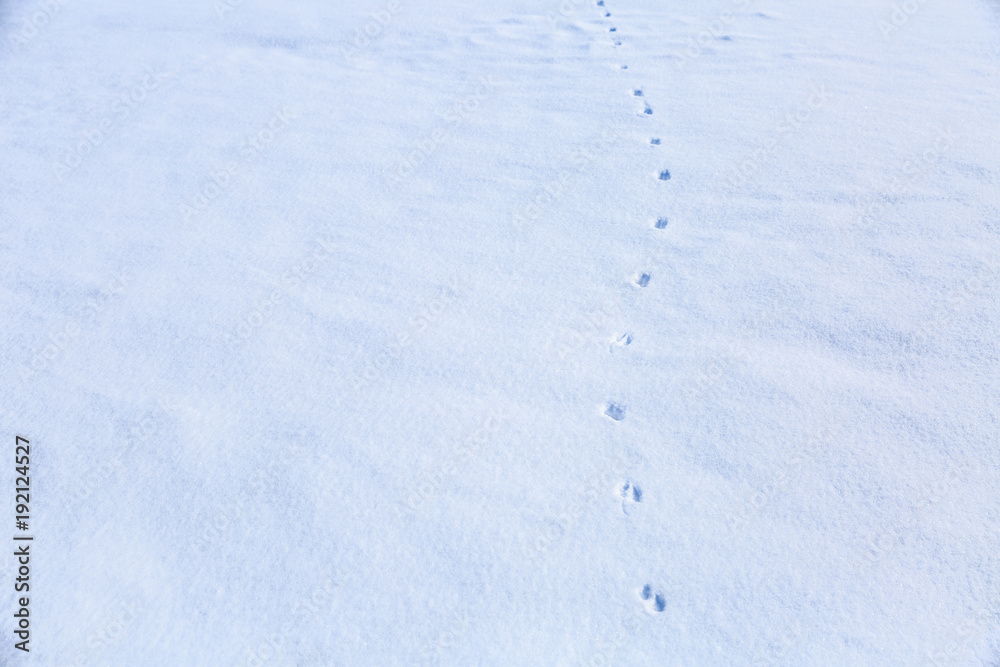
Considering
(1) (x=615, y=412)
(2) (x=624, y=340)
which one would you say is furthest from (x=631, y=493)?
(2) (x=624, y=340)

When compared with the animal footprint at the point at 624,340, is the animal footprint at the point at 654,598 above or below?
below

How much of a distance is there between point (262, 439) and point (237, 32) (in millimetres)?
2429

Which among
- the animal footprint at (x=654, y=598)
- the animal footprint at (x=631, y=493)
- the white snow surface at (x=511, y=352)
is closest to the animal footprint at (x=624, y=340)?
the white snow surface at (x=511, y=352)

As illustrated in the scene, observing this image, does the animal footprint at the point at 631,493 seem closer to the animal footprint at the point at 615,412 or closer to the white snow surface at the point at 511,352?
the white snow surface at the point at 511,352

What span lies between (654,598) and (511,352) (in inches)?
29.1

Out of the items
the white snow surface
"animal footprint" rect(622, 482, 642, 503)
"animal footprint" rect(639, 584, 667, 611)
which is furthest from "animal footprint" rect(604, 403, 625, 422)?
"animal footprint" rect(639, 584, 667, 611)

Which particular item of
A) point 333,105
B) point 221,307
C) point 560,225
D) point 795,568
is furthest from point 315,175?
point 795,568

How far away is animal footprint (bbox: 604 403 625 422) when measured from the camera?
70.7 inches

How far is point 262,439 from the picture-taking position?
1770mm

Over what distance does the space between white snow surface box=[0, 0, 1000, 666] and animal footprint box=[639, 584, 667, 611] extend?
28mm

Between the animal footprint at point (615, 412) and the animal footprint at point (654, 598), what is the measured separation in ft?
1.42

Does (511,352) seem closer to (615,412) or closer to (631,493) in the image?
(615,412)

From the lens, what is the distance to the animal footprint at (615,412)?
179 centimetres

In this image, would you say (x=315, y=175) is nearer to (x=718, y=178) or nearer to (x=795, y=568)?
(x=718, y=178)
